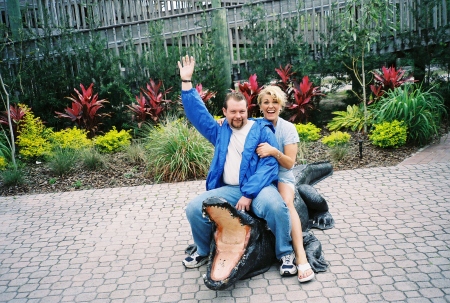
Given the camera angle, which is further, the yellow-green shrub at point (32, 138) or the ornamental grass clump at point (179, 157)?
the yellow-green shrub at point (32, 138)

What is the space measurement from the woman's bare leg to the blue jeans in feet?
0.23

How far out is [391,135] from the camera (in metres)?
8.05

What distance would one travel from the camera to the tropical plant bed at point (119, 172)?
7.65 m

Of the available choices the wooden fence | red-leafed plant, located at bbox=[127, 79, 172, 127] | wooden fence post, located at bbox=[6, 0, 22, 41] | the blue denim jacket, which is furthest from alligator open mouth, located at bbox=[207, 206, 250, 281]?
wooden fence post, located at bbox=[6, 0, 22, 41]

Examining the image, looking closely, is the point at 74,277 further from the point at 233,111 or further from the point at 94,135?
the point at 94,135

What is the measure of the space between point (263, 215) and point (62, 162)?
479cm

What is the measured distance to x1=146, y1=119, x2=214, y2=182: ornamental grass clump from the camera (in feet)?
25.1

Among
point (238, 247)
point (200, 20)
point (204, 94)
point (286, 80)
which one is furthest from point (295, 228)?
point (200, 20)

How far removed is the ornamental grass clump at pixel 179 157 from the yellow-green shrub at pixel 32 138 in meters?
2.11

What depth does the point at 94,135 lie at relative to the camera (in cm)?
976

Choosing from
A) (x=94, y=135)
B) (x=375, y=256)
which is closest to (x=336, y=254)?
(x=375, y=256)

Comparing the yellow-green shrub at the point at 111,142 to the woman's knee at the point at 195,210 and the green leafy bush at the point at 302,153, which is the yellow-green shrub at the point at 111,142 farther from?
the woman's knee at the point at 195,210

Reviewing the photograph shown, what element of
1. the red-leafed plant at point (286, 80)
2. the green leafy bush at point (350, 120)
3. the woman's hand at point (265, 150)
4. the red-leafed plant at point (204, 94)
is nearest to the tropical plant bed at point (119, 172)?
the green leafy bush at point (350, 120)

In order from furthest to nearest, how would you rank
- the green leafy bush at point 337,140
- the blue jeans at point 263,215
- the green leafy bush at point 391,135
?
1. the green leafy bush at point 337,140
2. the green leafy bush at point 391,135
3. the blue jeans at point 263,215
